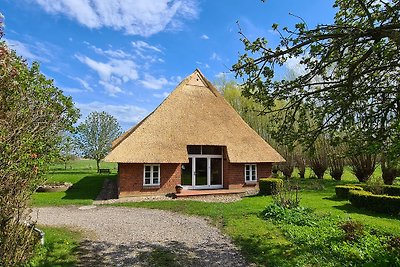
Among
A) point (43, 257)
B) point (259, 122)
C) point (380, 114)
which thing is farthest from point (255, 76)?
point (259, 122)

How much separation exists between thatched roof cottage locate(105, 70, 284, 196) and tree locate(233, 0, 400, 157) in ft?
42.4

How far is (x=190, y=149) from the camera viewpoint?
21.5 meters

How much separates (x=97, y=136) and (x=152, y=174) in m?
28.9

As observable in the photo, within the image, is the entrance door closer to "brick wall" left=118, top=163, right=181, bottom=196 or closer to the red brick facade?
the red brick facade

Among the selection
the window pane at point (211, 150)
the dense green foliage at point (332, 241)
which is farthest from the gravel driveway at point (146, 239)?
the window pane at point (211, 150)

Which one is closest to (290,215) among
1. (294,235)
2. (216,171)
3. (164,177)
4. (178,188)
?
(294,235)

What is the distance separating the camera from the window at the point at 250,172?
2234 cm

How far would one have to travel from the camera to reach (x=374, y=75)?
7.91 m

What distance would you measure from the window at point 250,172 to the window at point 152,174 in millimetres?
6588

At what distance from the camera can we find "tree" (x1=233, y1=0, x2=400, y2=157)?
5.61 meters

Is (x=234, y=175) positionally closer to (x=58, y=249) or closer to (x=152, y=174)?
(x=152, y=174)

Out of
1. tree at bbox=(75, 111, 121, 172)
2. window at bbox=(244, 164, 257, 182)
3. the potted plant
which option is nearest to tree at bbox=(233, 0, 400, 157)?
the potted plant

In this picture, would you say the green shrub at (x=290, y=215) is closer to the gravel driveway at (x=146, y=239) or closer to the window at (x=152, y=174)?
the gravel driveway at (x=146, y=239)

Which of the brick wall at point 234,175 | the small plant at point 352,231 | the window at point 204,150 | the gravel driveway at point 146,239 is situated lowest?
the gravel driveway at point 146,239
